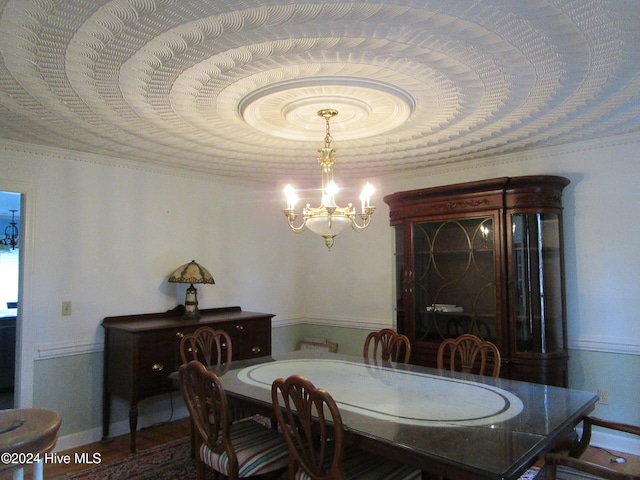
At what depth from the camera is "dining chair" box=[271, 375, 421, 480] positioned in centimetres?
167

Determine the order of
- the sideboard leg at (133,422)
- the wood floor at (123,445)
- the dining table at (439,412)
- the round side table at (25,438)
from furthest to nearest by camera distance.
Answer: the sideboard leg at (133,422) < the wood floor at (123,445) < the dining table at (439,412) < the round side table at (25,438)

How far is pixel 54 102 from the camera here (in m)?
2.48

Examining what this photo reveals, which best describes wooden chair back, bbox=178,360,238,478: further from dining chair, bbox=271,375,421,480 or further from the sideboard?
the sideboard

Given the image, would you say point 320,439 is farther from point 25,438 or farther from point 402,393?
point 25,438

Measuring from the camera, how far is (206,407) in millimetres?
2152

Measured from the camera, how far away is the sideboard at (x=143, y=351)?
10.7ft

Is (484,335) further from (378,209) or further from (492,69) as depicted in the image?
(492,69)

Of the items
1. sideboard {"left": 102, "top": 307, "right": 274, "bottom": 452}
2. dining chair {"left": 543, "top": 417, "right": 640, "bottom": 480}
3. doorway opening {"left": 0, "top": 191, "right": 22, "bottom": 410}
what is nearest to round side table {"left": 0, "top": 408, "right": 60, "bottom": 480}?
dining chair {"left": 543, "top": 417, "right": 640, "bottom": 480}

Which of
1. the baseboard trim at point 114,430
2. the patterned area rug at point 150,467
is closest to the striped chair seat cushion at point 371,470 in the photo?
the patterned area rug at point 150,467

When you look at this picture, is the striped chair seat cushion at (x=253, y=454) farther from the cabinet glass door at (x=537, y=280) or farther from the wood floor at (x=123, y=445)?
the cabinet glass door at (x=537, y=280)

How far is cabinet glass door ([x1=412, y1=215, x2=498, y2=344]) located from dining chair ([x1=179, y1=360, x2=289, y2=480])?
188 cm

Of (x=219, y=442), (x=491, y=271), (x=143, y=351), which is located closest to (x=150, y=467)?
(x=143, y=351)

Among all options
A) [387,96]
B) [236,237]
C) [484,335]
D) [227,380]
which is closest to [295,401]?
[227,380]

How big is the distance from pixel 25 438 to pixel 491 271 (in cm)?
312
